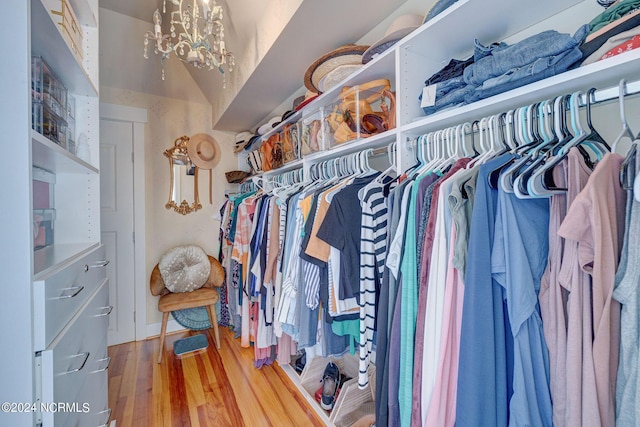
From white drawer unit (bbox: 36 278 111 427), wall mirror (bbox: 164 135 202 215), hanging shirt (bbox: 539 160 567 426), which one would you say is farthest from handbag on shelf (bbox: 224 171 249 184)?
hanging shirt (bbox: 539 160 567 426)

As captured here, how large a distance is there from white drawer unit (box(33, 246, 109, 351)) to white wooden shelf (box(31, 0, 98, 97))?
70 cm

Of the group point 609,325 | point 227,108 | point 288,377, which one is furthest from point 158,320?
point 609,325

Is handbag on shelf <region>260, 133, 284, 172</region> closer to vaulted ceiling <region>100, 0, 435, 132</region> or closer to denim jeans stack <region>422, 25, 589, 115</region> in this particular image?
vaulted ceiling <region>100, 0, 435, 132</region>

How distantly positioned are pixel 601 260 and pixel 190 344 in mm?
2883

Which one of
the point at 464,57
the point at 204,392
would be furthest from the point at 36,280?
the point at 204,392

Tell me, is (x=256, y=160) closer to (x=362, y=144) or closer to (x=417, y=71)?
(x=362, y=144)

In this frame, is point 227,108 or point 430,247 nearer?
point 430,247

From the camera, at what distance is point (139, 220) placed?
2.79 m

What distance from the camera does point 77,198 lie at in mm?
1265

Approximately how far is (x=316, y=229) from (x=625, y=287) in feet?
2.91

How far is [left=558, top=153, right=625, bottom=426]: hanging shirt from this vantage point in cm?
52

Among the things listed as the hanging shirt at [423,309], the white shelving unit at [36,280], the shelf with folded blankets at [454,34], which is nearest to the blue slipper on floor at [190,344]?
the white shelving unit at [36,280]

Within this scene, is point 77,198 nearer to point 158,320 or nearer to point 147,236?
point 147,236

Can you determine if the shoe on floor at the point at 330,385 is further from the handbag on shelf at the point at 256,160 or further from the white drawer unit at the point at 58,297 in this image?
the handbag on shelf at the point at 256,160
